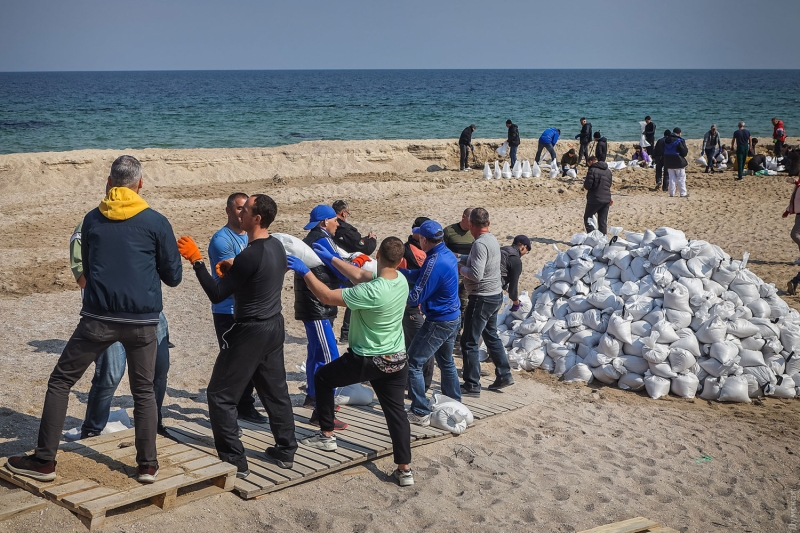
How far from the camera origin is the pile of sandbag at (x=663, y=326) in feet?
24.7

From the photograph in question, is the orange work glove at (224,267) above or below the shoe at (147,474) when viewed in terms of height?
above

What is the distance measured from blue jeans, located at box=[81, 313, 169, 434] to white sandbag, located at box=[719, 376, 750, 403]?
530cm

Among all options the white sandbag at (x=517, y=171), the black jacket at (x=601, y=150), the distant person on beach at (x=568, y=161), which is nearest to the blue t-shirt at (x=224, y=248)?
the black jacket at (x=601, y=150)

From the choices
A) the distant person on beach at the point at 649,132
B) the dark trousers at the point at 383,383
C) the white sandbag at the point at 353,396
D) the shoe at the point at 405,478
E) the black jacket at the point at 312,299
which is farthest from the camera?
the distant person on beach at the point at 649,132

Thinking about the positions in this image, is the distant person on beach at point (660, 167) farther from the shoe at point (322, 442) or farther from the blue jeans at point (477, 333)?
the shoe at point (322, 442)

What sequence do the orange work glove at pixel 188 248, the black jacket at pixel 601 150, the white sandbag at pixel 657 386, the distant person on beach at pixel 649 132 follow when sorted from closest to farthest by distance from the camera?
the orange work glove at pixel 188 248
the white sandbag at pixel 657 386
the black jacket at pixel 601 150
the distant person on beach at pixel 649 132

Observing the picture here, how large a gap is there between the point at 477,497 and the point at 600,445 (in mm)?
1597

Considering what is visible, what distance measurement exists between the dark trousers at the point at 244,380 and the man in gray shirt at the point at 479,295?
2.36 m

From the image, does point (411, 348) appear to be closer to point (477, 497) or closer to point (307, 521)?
point (477, 497)

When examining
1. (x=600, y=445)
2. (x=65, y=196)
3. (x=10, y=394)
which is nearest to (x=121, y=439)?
(x=10, y=394)

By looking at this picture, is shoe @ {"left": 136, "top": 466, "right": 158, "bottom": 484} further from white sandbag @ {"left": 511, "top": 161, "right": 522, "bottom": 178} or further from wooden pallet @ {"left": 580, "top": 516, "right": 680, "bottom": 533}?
white sandbag @ {"left": 511, "top": 161, "right": 522, "bottom": 178}

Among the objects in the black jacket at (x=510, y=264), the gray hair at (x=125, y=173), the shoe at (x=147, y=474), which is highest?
the gray hair at (x=125, y=173)

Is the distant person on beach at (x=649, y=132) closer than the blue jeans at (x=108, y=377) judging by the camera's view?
No

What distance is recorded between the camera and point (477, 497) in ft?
16.9
